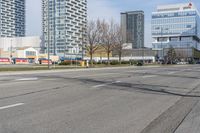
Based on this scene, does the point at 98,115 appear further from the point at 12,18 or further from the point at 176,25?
the point at 176,25

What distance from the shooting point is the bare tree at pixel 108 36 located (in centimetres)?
7288

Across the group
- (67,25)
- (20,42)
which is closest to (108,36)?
(67,25)

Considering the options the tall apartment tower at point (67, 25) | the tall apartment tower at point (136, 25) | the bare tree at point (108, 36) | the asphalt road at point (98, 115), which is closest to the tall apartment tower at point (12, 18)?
the tall apartment tower at point (67, 25)

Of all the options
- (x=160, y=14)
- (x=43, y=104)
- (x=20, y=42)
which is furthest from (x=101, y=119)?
(x=160, y=14)

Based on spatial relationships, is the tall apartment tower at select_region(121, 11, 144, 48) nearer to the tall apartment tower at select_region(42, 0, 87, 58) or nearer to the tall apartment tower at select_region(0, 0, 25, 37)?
the tall apartment tower at select_region(42, 0, 87, 58)

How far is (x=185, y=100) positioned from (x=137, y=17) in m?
185

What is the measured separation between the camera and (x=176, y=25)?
178875 millimetres

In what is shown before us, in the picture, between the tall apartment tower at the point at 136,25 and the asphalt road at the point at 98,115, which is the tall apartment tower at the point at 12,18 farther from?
the asphalt road at the point at 98,115

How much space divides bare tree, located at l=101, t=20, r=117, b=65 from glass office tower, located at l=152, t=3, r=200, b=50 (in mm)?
103946

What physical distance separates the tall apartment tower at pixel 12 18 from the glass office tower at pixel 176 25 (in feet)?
263

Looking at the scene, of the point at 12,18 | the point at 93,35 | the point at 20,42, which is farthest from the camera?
the point at 12,18

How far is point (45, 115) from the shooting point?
7.97 metres

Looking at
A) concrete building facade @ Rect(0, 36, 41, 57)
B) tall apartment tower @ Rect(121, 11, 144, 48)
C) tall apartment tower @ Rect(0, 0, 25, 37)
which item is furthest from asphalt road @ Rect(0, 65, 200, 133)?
tall apartment tower @ Rect(121, 11, 144, 48)

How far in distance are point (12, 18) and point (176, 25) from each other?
96.3 metres
